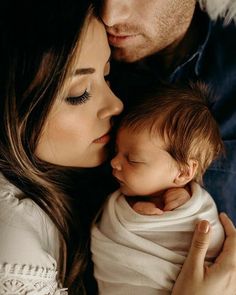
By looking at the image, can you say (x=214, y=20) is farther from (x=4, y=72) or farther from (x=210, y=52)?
(x=4, y=72)

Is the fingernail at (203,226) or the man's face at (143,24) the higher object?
the man's face at (143,24)

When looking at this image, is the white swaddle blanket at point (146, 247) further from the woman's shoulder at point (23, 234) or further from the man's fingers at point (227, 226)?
the woman's shoulder at point (23, 234)

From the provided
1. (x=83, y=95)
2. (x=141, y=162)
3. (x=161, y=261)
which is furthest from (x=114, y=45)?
(x=161, y=261)

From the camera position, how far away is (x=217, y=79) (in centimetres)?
144

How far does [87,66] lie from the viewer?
1073 millimetres

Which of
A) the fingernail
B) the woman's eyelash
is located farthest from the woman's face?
the fingernail

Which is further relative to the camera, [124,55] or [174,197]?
[124,55]

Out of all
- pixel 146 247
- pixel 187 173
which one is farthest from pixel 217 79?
pixel 146 247

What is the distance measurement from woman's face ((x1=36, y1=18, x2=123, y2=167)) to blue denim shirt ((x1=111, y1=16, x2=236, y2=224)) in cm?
22

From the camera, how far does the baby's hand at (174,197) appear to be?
3.84 feet

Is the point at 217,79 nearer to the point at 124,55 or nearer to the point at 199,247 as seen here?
the point at 124,55

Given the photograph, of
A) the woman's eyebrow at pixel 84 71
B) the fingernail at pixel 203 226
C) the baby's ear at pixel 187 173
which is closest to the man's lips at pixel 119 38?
the woman's eyebrow at pixel 84 71

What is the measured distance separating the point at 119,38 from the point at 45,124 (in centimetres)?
42

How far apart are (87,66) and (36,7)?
195 mm
